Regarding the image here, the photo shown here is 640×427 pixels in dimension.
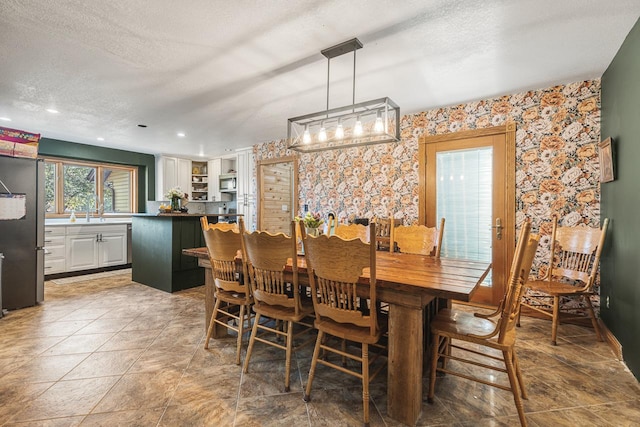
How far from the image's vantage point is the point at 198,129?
4680mm

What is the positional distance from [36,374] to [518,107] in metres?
4.87

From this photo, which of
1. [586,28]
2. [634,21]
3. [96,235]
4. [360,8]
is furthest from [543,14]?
[96,235]

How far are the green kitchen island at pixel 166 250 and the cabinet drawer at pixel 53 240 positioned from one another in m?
1.35

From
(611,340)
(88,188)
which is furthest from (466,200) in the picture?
(88,188)

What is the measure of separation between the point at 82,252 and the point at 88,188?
1.45m


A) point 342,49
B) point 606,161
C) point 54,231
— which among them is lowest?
point 54,231

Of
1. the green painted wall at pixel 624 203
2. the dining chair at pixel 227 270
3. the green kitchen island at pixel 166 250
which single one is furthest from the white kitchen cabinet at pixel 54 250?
the green painted wall at pixel 624 203

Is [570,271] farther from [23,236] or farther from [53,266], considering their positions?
[53,266]

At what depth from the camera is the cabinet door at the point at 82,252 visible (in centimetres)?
502

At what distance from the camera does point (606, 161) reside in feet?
8.54

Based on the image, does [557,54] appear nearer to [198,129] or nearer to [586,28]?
[586,28]

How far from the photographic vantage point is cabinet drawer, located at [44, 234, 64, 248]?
4.76 metres

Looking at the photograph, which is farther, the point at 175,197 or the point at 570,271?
the point at 175,197

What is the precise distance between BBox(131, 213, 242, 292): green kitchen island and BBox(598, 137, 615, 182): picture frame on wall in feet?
15.4
